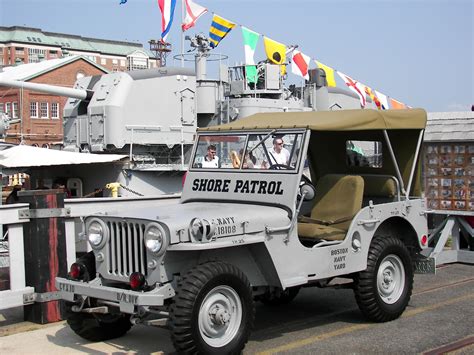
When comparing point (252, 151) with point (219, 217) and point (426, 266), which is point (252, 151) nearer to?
point (219, 217)

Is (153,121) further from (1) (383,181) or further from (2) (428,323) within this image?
(2) (428,323)

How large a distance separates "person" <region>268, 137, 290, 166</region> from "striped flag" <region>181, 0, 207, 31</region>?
39.0 feet

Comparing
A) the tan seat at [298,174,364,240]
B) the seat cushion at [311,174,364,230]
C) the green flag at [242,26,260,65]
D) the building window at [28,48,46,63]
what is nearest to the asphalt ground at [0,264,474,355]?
the tan seat at [298,174,364,240]

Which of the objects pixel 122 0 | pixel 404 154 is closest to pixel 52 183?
pixel 122 0

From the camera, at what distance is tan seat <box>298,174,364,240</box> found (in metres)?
6.36

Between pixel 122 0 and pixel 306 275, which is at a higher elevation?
pixel 122 0

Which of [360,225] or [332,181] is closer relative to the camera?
→ [360,225]

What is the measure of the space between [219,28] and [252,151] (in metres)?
12.1

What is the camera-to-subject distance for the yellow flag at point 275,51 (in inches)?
731

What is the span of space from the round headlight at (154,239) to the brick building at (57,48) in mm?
Answer: 63694

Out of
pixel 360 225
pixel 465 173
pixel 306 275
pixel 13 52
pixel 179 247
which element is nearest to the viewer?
pixel 179 247

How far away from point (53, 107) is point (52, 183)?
1472 inches

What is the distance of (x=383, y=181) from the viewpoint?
7.20 m

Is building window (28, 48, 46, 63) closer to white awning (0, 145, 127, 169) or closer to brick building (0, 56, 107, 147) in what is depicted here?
brick building (0, 56, 107, 147)
